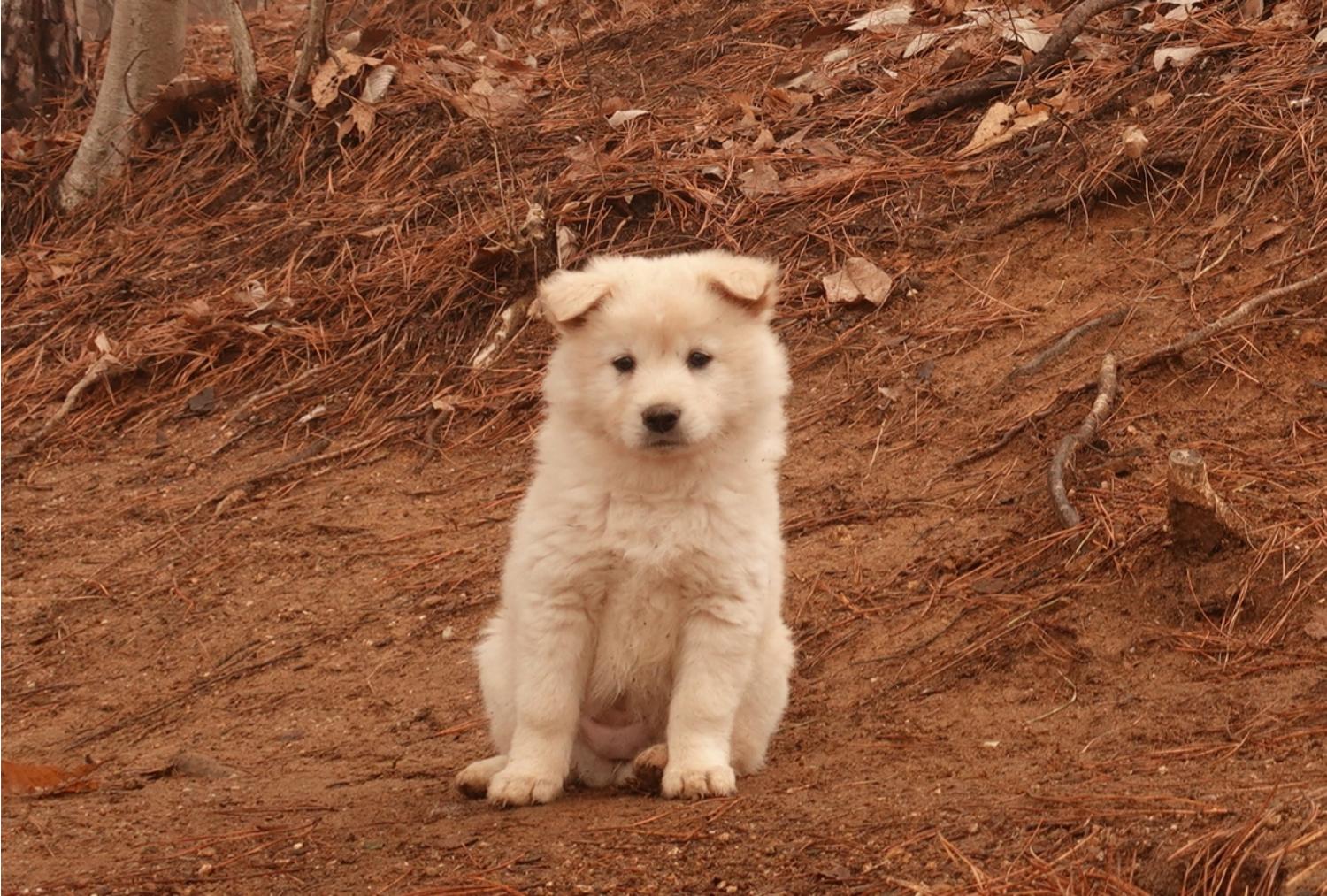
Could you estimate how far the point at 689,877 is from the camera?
135 inches

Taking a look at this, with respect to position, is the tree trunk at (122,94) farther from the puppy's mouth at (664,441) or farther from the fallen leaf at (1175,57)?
the puppy's mouth at (664,441)

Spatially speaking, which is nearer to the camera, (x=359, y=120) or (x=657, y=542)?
(x=657, y=542)

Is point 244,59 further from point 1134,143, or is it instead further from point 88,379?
point 1134,143

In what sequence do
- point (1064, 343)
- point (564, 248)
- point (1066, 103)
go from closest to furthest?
point (1064, 343) → point (1066, 103) → point (564, 248)

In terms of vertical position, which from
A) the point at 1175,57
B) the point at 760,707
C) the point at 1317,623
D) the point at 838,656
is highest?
the point at 1175,57

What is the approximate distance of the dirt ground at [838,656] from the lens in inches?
138

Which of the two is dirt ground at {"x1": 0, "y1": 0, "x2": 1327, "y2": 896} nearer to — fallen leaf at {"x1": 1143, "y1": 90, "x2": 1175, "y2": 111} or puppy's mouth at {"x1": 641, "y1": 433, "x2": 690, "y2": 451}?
fallen leaf at {"x1": 1143, "y1": 90, "x2": 1175, "y2": 111}

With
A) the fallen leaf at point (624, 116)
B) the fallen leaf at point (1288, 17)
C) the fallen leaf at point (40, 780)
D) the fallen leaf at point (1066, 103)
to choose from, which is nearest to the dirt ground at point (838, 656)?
the fallen leaf at point (40, 780)

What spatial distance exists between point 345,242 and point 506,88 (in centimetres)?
155

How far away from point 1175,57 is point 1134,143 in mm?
742

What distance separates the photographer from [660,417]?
13.6 ft

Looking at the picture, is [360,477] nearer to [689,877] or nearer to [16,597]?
[16,597]

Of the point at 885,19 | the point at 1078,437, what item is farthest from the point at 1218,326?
the point at 885,19

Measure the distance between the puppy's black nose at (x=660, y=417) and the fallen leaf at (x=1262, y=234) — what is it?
127 inches
